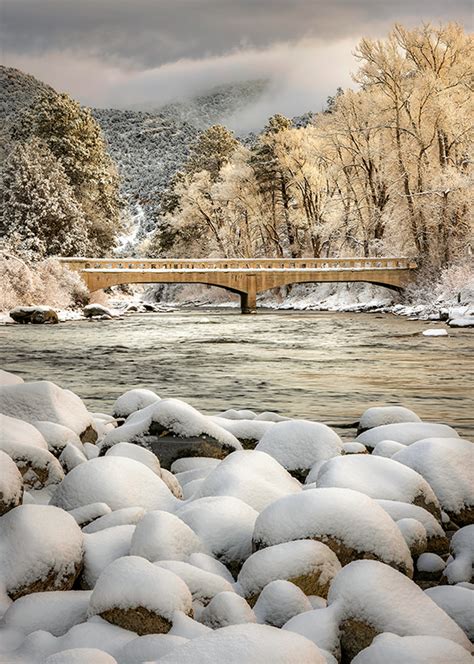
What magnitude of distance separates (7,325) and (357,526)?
23751 mm

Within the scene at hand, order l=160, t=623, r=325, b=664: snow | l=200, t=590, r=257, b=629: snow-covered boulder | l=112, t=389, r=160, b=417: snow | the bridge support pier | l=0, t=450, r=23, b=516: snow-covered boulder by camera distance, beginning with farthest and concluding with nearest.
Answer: the bridge support pier, l=112, t=389, r=160, b=417: snow, l=0, t=450, r=23, b=516: snow-covered boulder, l=200, t=590, r=257, b=629: snow-covered boulder, l=160, t=623, r=325, b=664: snow

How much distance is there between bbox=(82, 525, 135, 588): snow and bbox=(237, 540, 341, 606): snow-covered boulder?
619 mm

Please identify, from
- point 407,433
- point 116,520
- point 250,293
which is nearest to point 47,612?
point 116,520

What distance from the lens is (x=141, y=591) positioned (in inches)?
108

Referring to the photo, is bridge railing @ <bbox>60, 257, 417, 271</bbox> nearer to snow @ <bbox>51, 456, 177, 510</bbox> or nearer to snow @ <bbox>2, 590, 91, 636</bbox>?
snow @ <bbox>51, 456, 177, 510</bbox>

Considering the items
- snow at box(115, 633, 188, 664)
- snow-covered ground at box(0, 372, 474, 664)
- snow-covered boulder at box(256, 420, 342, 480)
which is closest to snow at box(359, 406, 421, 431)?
snow-covered ground at box(0, 372, 474, 664)

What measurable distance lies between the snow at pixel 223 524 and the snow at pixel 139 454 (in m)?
0.67

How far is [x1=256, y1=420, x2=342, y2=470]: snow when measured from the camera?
15.7ft

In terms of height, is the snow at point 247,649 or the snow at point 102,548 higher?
the snow at point 247,649

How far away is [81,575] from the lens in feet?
10.7

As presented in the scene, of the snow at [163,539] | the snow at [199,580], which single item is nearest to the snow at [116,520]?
the snow at [163,539]

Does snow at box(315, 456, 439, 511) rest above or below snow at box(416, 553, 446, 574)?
above

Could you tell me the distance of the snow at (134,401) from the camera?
661 cm

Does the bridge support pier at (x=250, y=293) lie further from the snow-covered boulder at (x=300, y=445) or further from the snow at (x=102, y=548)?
the snow at (x=102, y=548)
